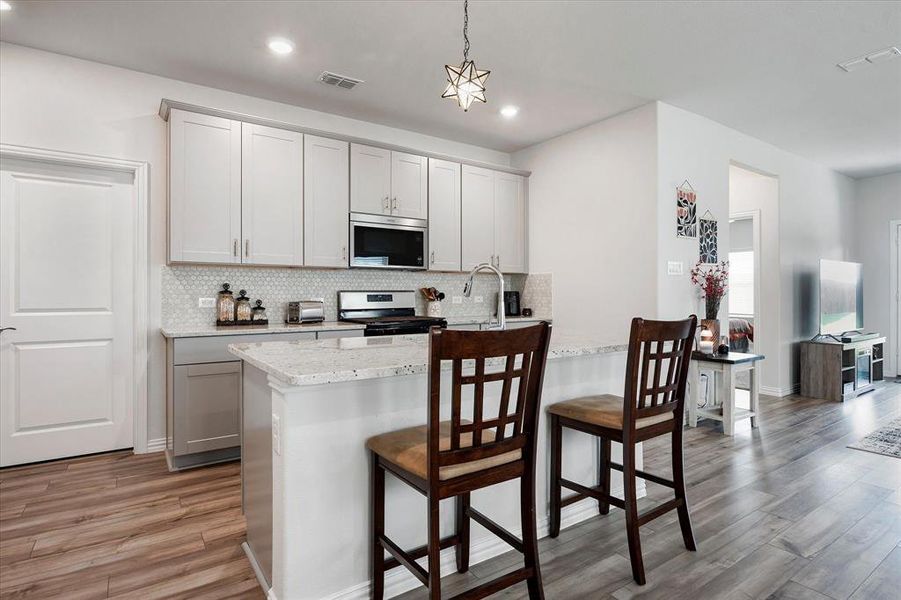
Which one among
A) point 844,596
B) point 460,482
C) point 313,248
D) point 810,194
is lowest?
point 844,596

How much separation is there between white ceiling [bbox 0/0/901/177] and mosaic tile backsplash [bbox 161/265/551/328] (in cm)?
145

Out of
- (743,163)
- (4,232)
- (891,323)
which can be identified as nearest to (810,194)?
(743,163)

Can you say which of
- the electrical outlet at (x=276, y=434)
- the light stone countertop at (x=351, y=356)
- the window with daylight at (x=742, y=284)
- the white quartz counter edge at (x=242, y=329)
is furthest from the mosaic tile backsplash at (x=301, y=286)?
the window with daylight at (x=742, y=284)

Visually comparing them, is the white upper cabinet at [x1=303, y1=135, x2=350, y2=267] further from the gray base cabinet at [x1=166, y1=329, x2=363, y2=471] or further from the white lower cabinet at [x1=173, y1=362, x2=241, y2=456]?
the white lower cabinet at [x1=173, y1=362, x2=241, y2=456]

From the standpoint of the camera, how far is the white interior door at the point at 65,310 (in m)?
3.26

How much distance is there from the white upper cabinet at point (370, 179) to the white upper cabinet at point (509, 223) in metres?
1.30

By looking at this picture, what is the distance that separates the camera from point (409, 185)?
4523 millimetres

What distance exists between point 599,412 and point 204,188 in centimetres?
310

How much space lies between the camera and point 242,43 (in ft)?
10.2

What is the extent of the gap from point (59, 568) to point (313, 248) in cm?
255

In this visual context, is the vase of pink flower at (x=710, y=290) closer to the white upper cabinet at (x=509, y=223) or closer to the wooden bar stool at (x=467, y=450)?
the white upper cabinet at (x=509, y=223)

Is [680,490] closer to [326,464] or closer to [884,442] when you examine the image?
[326,464]

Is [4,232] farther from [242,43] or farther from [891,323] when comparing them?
[891,323]

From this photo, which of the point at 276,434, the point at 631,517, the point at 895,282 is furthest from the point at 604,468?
the point at 895,282
